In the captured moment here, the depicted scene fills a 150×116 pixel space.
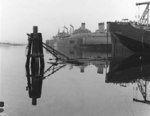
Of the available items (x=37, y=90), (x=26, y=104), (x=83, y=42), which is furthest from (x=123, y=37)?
(x=83, y=42)

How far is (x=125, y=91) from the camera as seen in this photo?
13.2m

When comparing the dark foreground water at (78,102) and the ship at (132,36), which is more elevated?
the ship at (132,36)

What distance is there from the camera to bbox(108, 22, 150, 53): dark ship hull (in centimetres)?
3478

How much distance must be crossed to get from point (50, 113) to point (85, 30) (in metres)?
86.6

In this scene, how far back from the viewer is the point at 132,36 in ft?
115

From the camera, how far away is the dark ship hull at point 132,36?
34781 millimetres

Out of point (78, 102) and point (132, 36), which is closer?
point (78, 102)

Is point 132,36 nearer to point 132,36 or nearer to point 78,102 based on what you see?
point 132,36

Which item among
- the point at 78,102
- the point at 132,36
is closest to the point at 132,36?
the point at 132,36

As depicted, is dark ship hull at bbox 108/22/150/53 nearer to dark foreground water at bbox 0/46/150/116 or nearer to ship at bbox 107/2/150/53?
ship at bbox 107/2/150/53

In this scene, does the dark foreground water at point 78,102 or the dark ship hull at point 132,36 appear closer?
the dark foreground water at point 78,102

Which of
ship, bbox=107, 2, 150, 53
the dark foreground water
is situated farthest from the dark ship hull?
the dark foreground water

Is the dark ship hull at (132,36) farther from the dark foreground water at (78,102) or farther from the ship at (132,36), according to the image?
the dark foreground water at (78,102)

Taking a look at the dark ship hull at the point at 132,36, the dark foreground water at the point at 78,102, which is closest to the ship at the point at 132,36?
the dark ship hull at the point at 132,36
